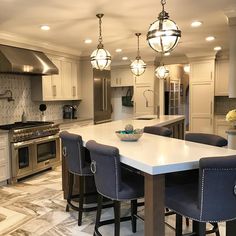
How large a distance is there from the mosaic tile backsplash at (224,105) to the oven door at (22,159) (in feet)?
16.9

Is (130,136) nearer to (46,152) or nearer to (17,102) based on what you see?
(46,152)

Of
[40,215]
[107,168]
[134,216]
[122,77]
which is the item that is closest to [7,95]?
[40,215]

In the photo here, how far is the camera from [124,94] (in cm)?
938

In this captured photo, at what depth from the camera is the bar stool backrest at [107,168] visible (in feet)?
6.46

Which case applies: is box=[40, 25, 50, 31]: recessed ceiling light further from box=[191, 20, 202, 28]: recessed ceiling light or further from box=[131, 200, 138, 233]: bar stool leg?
box=[131, 200, 138, 233]: bar stool leg

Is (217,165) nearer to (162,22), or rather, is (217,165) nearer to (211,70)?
(162,22)

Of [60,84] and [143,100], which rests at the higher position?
[60,84]

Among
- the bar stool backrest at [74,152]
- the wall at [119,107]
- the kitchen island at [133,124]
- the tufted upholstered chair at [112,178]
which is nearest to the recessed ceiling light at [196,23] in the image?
the kitchen island at [133,124]

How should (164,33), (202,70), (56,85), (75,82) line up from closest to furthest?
(164,33), (56,85), (75,82), (202,70)

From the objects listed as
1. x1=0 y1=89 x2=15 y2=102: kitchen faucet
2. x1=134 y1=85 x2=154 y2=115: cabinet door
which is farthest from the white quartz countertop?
x1=134 y1=85 x2=154 y2=115: cabinet door

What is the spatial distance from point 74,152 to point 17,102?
9.76 feet

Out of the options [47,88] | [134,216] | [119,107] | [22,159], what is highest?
[47,88]

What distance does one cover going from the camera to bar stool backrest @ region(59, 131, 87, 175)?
2.62 m

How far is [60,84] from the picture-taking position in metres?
5.96
